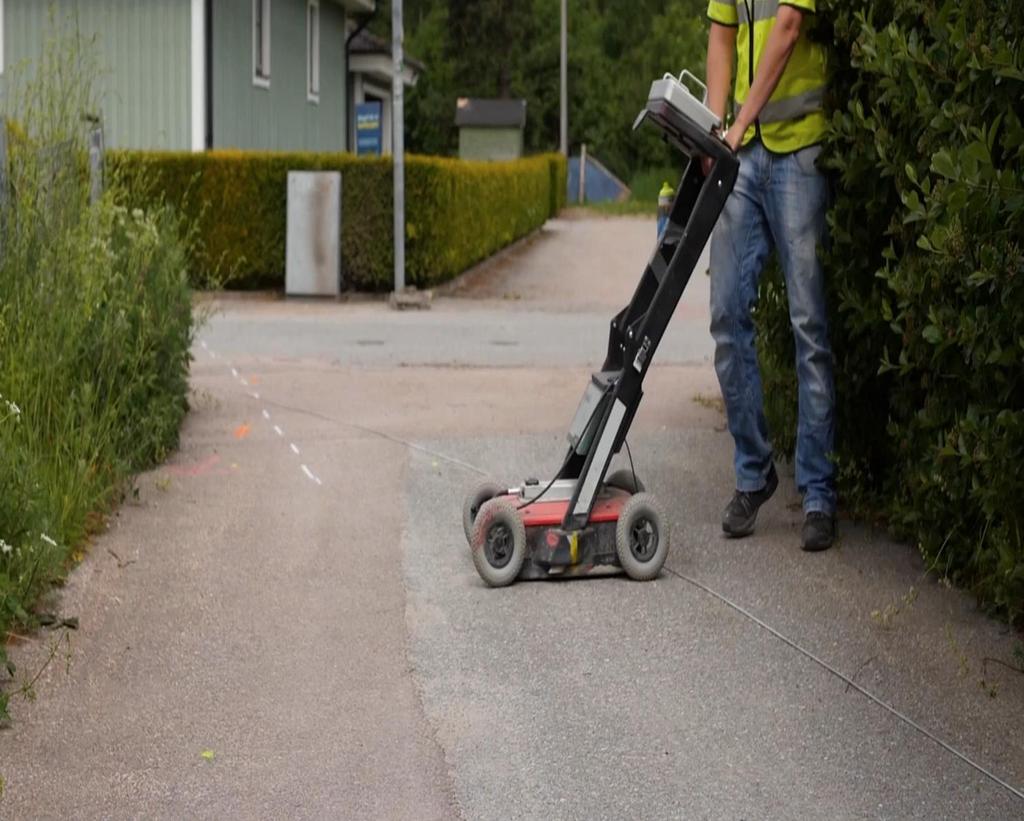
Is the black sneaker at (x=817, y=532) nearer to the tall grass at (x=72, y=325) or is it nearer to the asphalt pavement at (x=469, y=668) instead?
the asphalt pavement at (x=469, y=668)

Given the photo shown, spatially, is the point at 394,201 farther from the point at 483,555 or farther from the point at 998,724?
the point at 998,724

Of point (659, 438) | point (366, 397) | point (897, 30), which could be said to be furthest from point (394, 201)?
point (897, 30)

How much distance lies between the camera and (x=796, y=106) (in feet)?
21.4

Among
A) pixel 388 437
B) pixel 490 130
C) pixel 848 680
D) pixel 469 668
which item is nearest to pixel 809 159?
pixel 848 680

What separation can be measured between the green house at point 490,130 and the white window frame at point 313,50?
14.8 metres

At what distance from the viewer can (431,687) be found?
17.2 ft

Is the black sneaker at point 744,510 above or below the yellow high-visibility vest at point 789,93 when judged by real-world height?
below

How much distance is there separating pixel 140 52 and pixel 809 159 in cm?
1992

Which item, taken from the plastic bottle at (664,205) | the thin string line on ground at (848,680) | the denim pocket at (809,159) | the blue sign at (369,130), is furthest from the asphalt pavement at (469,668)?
the blue sign at (369,130)

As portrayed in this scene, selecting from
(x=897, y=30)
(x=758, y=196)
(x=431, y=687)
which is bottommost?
(x=431, y=687)

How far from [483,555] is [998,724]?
1.87 meters

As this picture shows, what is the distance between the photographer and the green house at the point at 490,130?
47.0 metres

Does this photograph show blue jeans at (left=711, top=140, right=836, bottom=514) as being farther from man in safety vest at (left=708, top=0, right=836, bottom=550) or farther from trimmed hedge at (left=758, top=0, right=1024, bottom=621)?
trimmed hedge at (left=758, top=0, right=1024, bottom=621)

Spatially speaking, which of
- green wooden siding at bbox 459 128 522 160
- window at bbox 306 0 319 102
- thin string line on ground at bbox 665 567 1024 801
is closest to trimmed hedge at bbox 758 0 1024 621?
thin string line on ground at bbox 665 567 1024 801
